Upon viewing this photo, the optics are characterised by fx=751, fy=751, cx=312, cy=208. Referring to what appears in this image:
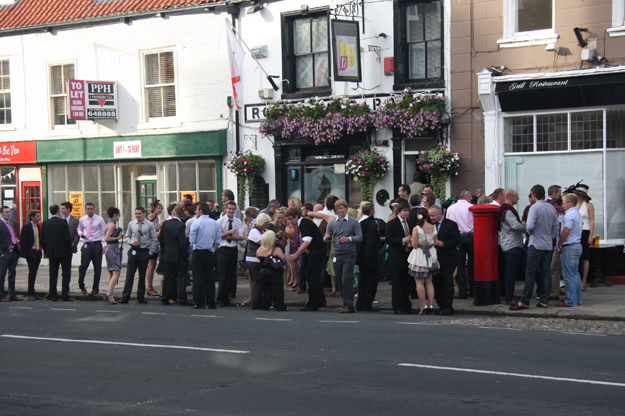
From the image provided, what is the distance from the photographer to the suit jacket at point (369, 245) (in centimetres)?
1270

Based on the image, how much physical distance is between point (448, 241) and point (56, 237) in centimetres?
833

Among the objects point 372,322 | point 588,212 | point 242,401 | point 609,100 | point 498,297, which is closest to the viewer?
point 242,401

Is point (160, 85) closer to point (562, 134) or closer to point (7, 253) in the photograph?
point (7, 253)

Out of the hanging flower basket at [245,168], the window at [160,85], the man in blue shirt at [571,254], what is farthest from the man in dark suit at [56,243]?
the man in blue shirt at [571,254]

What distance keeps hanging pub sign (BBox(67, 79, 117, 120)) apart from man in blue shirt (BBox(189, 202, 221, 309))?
9021 millimetres

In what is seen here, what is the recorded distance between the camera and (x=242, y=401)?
6484mm

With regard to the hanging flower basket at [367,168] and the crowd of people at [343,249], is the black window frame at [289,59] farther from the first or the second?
the crowd of people at [343,249]

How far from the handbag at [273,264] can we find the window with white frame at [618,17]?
817 centimetres

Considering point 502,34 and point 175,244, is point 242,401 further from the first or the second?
point 502,34

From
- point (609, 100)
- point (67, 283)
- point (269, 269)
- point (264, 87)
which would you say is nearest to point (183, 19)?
point (264, 87)

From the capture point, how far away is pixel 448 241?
12.2m

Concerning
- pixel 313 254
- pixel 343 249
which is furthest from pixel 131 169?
pixel 343 249

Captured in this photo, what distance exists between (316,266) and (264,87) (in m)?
7.93

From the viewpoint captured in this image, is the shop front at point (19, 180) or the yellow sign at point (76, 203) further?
the shop front at point (19, 180)
